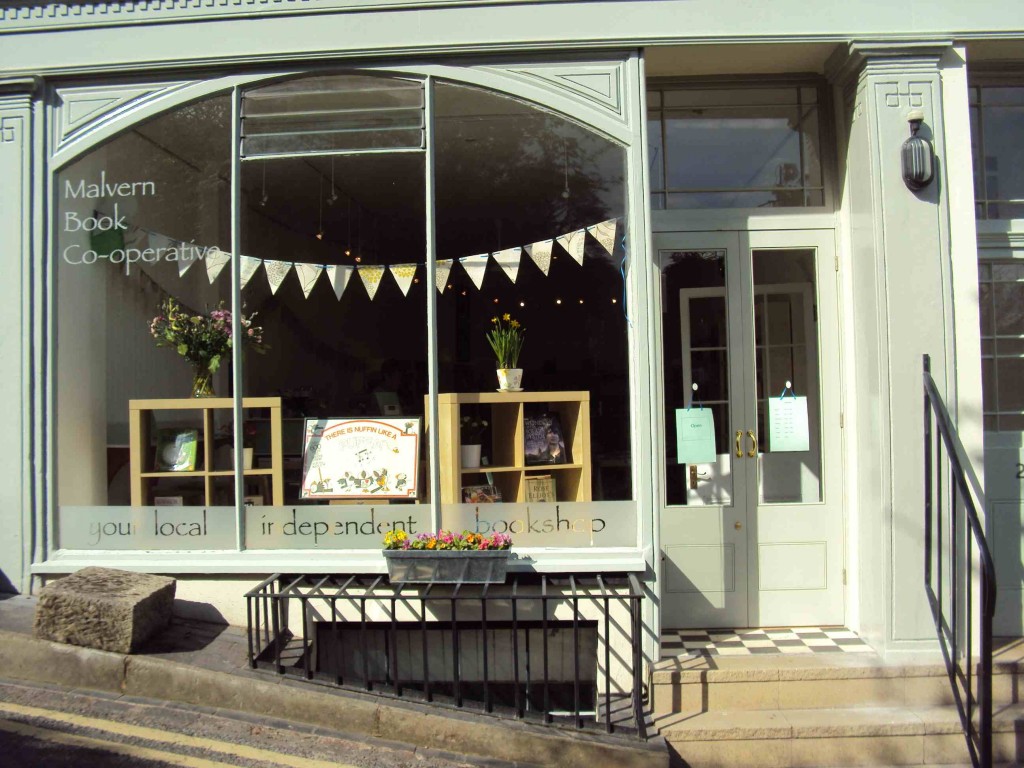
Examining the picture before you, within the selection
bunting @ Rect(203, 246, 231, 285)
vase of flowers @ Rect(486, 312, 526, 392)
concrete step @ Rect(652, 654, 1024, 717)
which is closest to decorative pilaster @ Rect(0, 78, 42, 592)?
bunting @ Rect(203, 246, 231, 285)

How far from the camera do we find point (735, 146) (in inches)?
223

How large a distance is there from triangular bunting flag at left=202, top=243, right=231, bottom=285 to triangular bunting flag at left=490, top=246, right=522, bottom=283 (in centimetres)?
169

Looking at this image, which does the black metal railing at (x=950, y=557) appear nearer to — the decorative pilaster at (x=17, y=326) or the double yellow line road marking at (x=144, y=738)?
the double yellow line road marking at (x=144, y=738)

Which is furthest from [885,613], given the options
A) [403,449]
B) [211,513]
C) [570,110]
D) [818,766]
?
[211,513]

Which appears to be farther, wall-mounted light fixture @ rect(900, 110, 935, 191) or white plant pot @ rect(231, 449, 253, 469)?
white plant pot @ rect(231, 449, 253, 469)

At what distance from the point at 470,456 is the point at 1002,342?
3.42 meters

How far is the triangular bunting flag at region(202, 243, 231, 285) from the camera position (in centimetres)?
547

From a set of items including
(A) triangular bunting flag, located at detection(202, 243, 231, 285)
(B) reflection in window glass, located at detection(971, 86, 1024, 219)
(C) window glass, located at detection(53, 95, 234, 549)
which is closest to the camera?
(C) window glass, located at detection(53, 95, 234, 549)

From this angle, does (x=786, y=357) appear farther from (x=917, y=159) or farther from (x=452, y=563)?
(x=452, y=563)

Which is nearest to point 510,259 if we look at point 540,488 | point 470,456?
point 470,456

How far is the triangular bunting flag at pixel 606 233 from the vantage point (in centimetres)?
532

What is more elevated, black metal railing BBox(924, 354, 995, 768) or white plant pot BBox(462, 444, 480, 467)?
white plant pot BBox(462, 444, 480, 467)

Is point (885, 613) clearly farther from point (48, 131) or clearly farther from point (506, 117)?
point (48, 131)

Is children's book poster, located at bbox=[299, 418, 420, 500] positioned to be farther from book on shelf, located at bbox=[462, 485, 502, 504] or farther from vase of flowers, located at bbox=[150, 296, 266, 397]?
vase of flowers, located at bbox=[150, 296, 266, 397]
